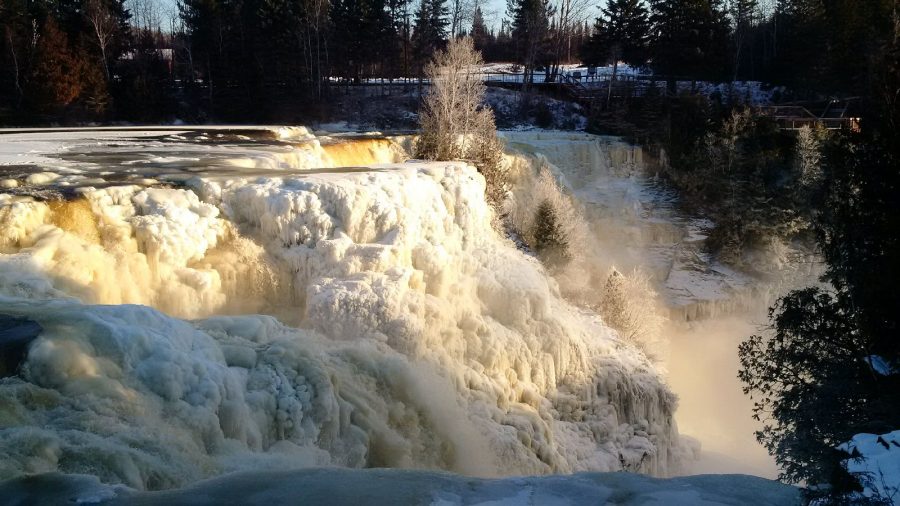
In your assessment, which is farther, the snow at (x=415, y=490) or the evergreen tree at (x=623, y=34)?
the evergreen tree at (x=623, y=34)

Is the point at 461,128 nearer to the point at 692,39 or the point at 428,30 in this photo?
the point at 692,39

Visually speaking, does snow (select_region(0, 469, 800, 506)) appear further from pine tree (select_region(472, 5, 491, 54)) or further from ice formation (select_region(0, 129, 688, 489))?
pine tree (select_region(472, 5, 491, 54))

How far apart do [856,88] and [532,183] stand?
2032 centimetres

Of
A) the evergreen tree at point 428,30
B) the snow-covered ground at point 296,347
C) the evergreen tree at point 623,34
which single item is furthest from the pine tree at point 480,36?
the snow-covered ground at point 296,347

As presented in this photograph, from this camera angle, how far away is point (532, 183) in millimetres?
28875

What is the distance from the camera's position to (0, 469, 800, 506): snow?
16.7 ft

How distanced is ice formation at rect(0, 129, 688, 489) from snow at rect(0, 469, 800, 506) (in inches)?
20.0

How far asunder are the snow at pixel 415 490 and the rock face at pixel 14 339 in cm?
183

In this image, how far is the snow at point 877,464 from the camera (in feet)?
16.7

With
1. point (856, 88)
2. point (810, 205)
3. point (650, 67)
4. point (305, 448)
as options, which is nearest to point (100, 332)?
point (305, 448)

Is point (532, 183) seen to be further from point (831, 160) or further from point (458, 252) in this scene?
point (831, 160)

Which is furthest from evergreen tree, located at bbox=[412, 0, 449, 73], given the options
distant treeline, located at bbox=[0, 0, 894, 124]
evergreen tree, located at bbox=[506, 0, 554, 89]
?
evergreen tree, located at bbox=[506, 0, 554, 89]

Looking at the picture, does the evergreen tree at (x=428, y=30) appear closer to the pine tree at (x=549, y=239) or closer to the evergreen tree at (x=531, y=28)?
the evergreen tree at (x=531, y=28)

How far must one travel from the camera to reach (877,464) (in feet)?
17.5
